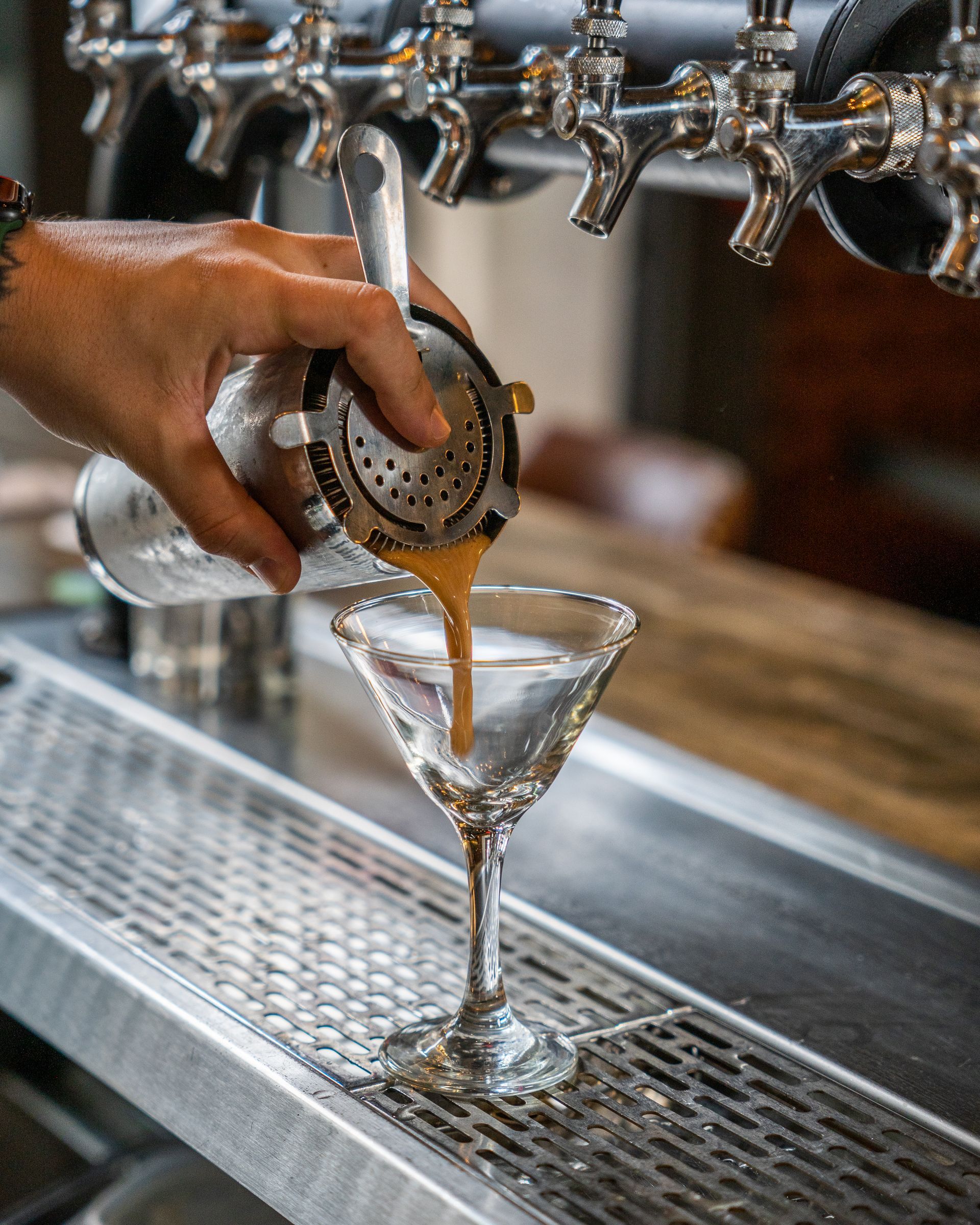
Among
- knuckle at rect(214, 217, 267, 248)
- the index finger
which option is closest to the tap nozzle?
knuckle at rect(214, 217, 267, 248)

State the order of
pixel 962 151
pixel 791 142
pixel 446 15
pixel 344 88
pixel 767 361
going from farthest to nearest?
pixel 767 361 → pixel 344 88 → pixel 446 15 → pixel 791 142 → pixel 962 151

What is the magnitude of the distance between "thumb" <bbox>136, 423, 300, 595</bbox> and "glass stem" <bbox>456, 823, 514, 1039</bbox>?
5.9 inches

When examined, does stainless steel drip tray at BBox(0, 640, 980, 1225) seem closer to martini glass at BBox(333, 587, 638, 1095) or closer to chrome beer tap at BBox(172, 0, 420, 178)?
martini glass at BBox(333, 587, 638, 1095)

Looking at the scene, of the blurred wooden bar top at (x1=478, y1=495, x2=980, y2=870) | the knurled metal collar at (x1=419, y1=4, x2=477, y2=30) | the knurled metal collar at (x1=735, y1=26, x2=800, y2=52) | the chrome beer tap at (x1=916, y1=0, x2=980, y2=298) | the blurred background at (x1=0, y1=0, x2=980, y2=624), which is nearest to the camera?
the chrome beer tap at (x1=916, y1=0, x2=980, y2=298)

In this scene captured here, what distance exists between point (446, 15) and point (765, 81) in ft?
0.85

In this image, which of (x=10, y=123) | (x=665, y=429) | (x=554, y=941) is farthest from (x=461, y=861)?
(x=665, y=429)

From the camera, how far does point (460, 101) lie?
0.85 metres

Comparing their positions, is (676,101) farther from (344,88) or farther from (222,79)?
(222,79)

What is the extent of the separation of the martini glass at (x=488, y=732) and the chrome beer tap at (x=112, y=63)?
1.78 ft

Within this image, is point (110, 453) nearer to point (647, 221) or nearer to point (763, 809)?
point (763, 809)

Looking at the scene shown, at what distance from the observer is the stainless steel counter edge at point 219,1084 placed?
0.60 meters

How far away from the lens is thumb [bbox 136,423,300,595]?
67 centimetres

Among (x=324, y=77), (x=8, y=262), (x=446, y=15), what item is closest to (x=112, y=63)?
(x=324, y=77)

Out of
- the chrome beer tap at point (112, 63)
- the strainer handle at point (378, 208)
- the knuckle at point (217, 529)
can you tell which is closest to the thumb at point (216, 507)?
the knuckle at point (217, 529)
